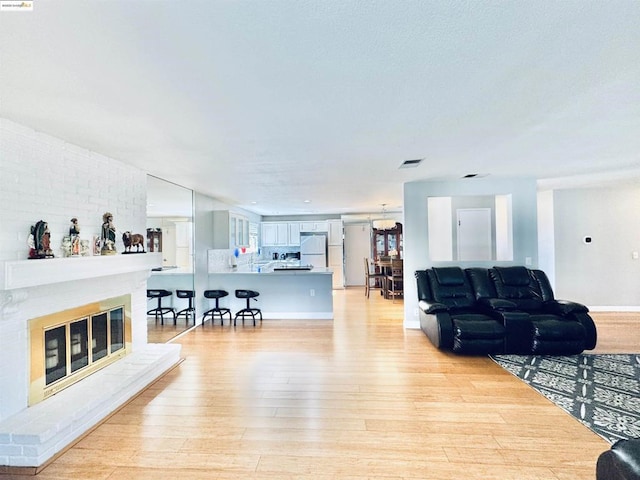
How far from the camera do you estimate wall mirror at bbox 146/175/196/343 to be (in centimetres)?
435

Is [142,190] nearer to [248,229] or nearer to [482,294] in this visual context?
[248,229]

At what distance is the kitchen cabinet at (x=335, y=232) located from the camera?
9.62m

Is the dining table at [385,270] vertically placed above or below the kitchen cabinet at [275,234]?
below

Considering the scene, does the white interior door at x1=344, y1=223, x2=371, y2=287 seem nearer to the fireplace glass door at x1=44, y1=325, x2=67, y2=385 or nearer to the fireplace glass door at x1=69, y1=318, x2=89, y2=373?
the fireplace glass door at x1=69, y1=318, x2=89, y2=373

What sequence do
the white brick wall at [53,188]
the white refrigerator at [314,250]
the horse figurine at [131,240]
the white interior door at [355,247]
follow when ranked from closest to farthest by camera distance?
1. the white brick wall at [53,188]
2. the horse figurine at [131,240]
3. the white refrigerator at [314,250]
4. the white interior door at [355,247]

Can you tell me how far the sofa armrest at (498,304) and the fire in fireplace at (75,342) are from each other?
460 centimetres

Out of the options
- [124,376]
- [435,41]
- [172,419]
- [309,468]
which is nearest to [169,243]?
[124,376]

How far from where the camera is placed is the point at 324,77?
179cm

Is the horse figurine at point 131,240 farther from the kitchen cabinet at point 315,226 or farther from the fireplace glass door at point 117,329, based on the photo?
the kitchen cabinet at point 315,226

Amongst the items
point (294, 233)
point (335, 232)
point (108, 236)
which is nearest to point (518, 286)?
point (108, 236)

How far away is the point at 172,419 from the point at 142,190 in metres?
2.78

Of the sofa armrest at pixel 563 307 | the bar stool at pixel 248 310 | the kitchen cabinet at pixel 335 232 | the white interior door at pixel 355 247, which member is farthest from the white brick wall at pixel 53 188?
the white interior door at pixel 355 247

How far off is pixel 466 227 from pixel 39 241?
6348 millimetres

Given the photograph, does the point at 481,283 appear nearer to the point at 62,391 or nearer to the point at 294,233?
the point at 62,391
